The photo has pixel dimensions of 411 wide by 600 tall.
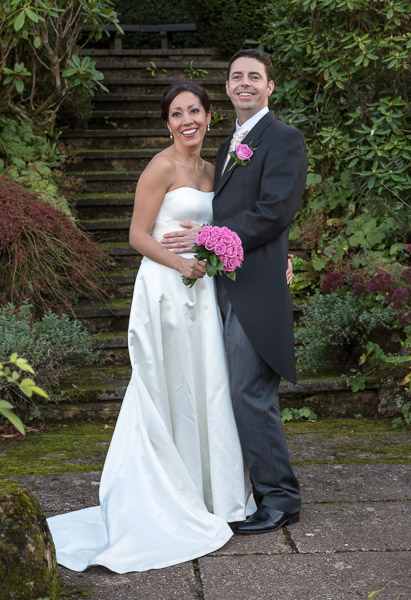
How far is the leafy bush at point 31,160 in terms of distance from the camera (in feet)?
21.2

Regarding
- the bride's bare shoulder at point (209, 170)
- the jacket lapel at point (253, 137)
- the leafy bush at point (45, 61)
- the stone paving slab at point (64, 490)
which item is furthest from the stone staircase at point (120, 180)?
the jacket lapel at point (253, 137)

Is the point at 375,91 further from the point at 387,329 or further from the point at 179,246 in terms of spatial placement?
the point at 179,246

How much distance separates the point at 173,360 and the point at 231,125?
5.38 meters

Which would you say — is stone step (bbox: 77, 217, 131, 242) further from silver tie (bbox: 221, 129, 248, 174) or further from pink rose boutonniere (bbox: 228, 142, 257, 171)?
pink rose boutonniere (bbox: 228, 142, 257, 171)

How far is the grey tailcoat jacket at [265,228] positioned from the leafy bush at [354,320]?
178 centimetres

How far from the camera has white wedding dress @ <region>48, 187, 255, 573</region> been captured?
10.2 ft

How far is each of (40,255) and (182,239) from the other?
2.41 m

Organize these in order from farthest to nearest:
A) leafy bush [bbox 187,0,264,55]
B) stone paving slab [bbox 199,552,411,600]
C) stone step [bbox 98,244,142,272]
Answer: leafy bush [bbox 187,0,264,55] < stone step [bbox 98,244,142,272] < stone paving slab [bbox 199,552,411,600]

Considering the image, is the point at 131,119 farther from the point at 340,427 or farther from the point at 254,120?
the point at 254,120

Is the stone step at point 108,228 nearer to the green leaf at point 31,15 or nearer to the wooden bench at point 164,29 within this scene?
the green leaf at point 31,15

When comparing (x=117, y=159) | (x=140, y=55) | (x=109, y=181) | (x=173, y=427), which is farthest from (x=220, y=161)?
(x=140, y=55)

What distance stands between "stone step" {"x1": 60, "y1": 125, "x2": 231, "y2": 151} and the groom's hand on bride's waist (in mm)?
4743

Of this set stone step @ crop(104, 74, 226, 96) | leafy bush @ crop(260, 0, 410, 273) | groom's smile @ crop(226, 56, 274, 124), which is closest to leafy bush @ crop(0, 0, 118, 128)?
stone step @ crop(104, 74, 226, 96)

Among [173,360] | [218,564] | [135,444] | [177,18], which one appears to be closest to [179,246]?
[173,360]
